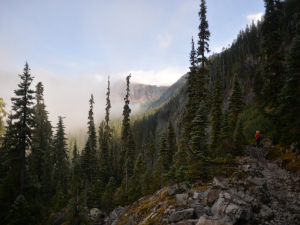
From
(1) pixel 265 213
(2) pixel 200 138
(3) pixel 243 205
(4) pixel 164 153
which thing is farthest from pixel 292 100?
(4) pixel 164 153

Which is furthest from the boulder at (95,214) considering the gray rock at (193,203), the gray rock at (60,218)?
the gray rock at (193,203)

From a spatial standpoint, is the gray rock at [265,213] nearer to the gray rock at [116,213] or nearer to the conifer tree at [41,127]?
the gray rock at [116,213]

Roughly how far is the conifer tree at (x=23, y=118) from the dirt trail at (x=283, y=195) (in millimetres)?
24489

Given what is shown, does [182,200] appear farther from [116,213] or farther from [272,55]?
[272,55]

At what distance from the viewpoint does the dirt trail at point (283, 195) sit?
6.18m

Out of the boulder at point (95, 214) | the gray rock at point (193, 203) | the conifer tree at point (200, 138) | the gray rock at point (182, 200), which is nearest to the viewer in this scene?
the gray rock at point (193, 203)

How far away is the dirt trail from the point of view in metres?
6.18

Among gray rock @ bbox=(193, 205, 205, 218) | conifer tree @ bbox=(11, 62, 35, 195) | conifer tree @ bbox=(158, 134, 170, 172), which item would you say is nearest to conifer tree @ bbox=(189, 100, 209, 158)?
gray rock @ bbox=(193, 205, 205, 218)

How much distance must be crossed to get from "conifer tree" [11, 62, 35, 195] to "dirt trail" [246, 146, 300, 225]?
2449 cm

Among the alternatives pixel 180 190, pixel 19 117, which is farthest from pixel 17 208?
pixel 180 190

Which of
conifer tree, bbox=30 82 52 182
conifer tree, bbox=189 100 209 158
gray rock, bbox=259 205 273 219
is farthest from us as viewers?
conifer tree, bbox=30 82 52 182

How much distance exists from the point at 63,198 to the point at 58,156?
49.8ft

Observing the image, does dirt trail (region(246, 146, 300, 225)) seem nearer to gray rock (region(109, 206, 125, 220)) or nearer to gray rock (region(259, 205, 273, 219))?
gray rock (region(259, 205, 273, 219))

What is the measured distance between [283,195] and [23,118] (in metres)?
26.3
